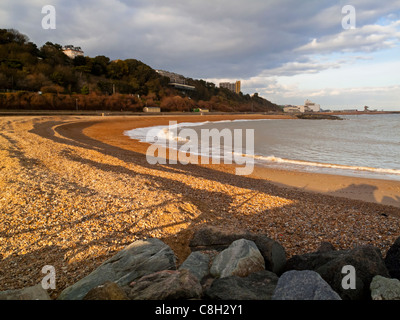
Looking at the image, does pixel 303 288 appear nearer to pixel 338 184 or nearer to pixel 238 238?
pixel 238 238

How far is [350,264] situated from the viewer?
3334 mm

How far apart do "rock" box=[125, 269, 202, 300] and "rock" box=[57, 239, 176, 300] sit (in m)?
0.28

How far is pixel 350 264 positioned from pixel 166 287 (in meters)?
2.32

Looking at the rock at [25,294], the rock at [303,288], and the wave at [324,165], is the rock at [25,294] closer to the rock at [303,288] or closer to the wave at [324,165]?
the rock at [303,288]

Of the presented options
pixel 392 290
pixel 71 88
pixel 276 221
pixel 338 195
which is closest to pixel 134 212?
pixel 276 221

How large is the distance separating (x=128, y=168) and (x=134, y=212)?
5.67 m

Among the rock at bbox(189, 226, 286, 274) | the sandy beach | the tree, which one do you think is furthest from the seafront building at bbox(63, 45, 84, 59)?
the rock at bbox(189, 226, 286, 274)

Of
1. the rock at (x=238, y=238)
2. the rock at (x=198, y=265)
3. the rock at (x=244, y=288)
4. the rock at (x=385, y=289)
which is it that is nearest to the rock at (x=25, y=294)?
the rock at (x=198, y=265)

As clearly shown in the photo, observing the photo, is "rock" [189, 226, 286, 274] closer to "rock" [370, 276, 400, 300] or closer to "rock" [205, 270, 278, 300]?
"rock" [205, 270, 278, 300]

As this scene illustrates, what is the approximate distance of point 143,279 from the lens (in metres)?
3.16

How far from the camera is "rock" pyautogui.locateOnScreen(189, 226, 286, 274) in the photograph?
3.85 m

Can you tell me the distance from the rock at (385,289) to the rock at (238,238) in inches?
47.0

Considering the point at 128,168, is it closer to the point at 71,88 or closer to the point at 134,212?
the point at 134,212
